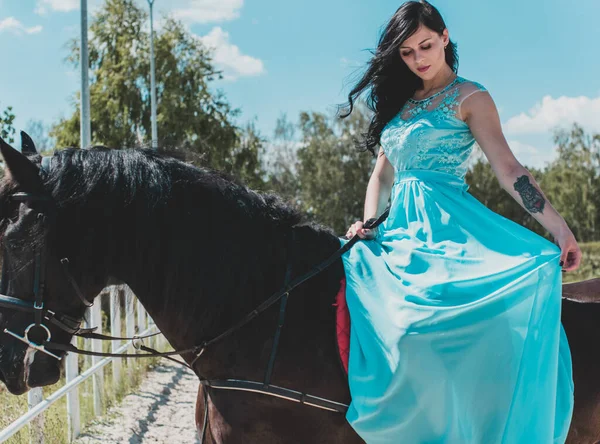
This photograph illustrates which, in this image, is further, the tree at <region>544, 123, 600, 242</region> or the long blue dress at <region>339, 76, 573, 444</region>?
the tree at <region>544, 123, 600, 242</region>

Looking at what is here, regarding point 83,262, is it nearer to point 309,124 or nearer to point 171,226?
point 171,226

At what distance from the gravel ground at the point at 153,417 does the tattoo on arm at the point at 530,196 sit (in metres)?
3.65

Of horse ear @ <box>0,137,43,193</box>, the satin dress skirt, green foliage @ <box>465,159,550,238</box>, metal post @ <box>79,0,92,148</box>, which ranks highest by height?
green foliage @ <box>465,159,550,238</box>

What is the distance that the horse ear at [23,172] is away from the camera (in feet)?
6.54

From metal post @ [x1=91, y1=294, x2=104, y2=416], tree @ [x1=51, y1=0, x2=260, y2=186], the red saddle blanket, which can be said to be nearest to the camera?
the red saddle blanket

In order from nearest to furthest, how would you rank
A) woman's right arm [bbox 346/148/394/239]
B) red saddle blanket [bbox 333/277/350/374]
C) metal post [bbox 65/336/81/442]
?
red saddle blanket [bbox 333/277/350/374], woman's right arm [bbox 346/148/394/239], metal post [bbox 65/336/81/442]

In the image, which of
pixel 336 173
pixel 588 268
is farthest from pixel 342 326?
pixel 336 173

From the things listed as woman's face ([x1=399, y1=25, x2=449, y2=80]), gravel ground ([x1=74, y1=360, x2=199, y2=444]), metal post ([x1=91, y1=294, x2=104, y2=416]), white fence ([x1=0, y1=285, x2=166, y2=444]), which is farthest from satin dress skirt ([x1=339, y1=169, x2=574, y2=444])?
metal post ([x1=91, y1=294, x2=104, y2=416])

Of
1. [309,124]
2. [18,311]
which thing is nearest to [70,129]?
[18,311]

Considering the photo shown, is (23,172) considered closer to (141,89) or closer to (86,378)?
(86,378)

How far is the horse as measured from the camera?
203 centimetres

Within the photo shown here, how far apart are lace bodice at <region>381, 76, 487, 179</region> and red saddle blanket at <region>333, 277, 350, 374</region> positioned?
0.67m

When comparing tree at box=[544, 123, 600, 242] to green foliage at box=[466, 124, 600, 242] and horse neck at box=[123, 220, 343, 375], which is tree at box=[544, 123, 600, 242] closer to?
green foliage at box=[466, 124, 600, 242]

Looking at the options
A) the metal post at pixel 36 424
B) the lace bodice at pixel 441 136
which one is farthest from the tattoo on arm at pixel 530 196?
the metal post at pixel 36 424
